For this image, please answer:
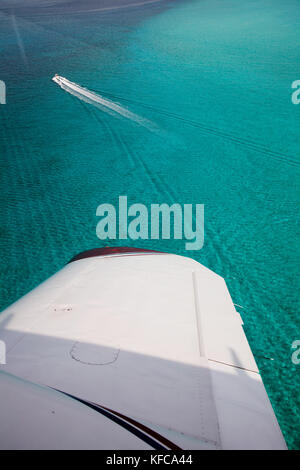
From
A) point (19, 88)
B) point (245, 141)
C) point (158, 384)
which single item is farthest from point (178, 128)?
point (158, 384)

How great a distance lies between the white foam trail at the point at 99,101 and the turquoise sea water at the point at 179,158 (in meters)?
0.24

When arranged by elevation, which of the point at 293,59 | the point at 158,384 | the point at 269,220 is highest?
the point at 293,59

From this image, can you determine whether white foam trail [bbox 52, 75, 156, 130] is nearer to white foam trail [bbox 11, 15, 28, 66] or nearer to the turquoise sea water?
the turquoise sea water

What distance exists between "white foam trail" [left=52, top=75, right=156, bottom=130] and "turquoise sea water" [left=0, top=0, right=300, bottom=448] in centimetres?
24

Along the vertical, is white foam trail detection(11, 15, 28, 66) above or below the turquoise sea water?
above

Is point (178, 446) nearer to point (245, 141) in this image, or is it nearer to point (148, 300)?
point (148, 300)

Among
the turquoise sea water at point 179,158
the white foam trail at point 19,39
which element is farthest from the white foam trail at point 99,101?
the white foam trail at point 19,39

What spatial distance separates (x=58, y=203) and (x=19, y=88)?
24.3 feet

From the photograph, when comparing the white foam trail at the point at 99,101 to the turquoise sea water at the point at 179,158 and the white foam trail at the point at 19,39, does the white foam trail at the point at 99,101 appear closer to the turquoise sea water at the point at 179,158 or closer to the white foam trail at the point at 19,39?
the turquoise sea water at the point at 179,158

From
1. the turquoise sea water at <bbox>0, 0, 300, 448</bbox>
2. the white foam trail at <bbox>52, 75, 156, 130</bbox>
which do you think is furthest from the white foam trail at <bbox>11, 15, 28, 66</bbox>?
the white foam trail at <bbox>52, 75, 156, 130</bbox>

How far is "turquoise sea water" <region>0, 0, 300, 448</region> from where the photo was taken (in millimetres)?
4340

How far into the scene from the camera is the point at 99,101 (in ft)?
32.9

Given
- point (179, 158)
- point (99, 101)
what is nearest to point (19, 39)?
point (99, 101)

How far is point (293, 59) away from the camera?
38.5ft
